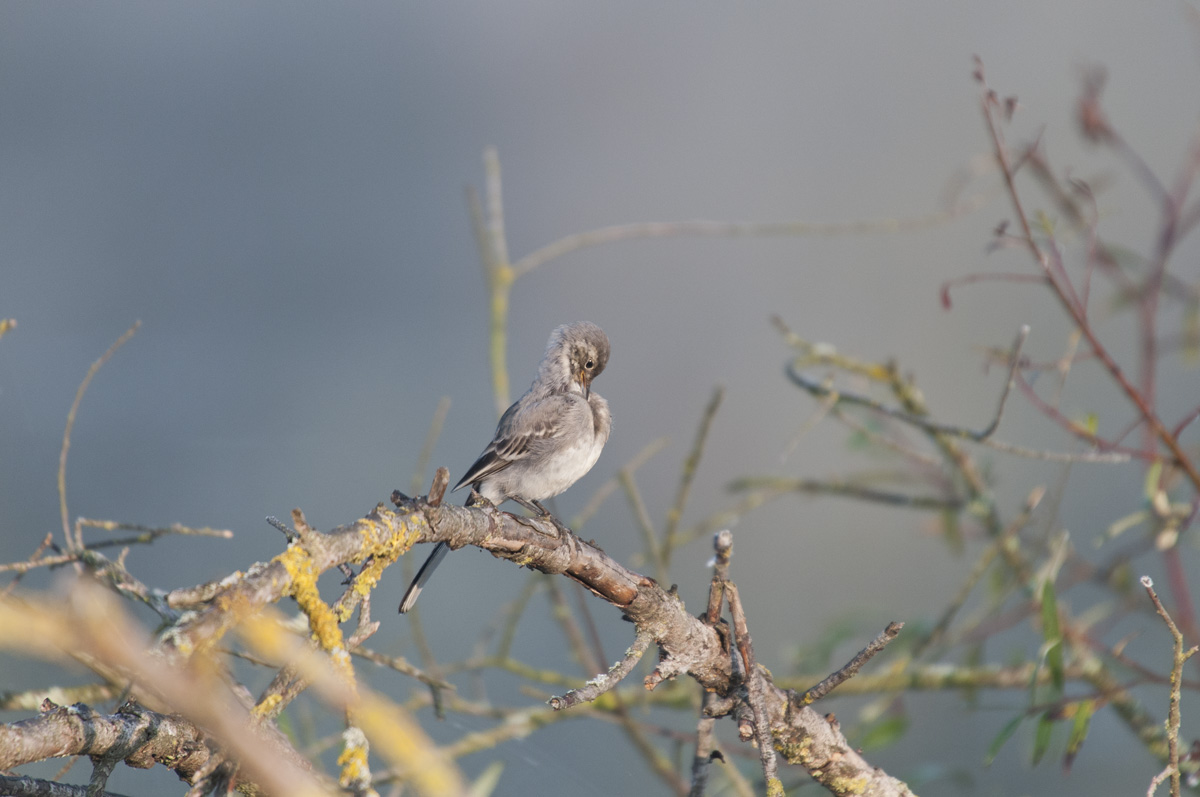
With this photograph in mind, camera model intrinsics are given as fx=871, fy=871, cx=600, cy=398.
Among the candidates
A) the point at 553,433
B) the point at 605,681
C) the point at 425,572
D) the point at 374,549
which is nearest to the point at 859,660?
the point at 605,681

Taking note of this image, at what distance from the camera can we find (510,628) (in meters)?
2.42

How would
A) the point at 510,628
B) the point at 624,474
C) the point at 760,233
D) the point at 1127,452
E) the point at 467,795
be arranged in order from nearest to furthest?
the point at 467,795 → the point at 1127,452 → the point at 624,474 → the point at 510,628 → the point at 760,233

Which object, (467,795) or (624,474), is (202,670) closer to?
(467,795)

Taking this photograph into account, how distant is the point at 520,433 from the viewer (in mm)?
2158

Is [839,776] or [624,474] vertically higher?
[624,474]

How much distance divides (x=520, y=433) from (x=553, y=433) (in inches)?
3.4

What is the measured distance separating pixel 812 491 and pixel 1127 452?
1.00 meters

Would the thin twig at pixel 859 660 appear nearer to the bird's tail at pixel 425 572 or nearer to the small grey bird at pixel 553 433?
the bird's tail at pixel 425 572

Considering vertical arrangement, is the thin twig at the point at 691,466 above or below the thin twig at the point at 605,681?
above

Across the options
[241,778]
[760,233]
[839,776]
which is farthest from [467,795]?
[760,233]

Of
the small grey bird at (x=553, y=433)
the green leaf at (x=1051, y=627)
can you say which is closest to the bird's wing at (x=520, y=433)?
the small grey bird at (x=553, y=433)

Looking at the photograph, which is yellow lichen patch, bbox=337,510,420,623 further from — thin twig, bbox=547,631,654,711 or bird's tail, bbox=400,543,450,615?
bird's tail, bbox=400,543,450,615

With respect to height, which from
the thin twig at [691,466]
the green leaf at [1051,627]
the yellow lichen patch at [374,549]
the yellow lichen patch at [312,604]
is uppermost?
the thin twig at [691,466]

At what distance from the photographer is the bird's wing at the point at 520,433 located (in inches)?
82.6
